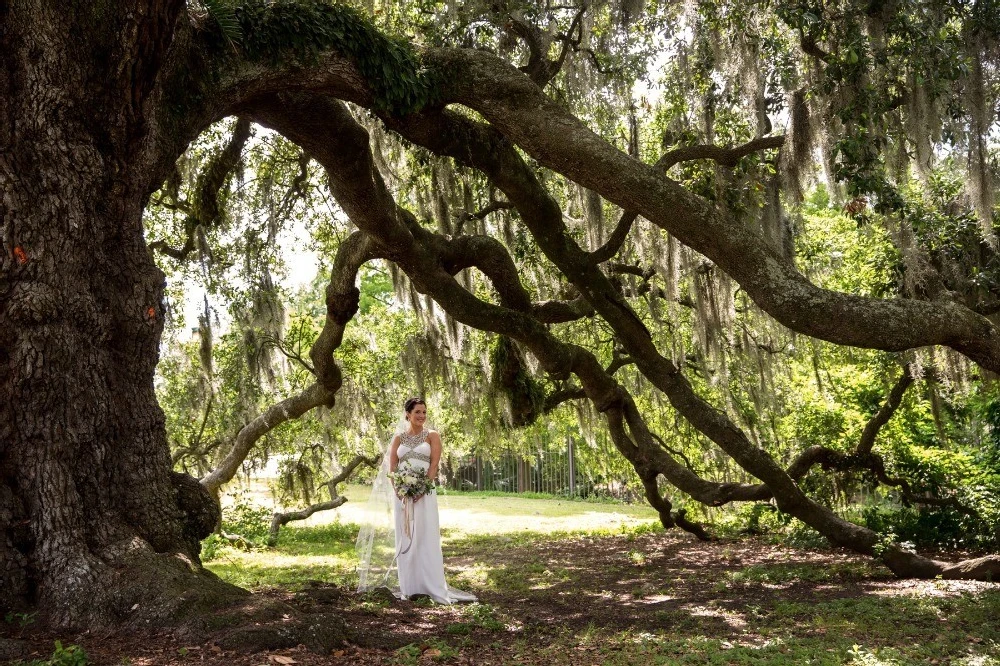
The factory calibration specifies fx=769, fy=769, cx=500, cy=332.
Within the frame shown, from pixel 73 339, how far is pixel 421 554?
3.35 metres

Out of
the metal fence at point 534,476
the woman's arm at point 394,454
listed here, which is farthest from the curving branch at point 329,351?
the metal fence at point 534,476

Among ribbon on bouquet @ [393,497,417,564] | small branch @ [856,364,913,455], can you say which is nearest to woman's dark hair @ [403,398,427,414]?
ribbon on bouquet @ [393,497,417,564]

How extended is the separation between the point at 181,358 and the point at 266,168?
4888 millimetres

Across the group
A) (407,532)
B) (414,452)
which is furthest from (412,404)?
(407,532)

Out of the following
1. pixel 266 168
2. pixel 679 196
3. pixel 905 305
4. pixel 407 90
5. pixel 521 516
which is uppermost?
pixel 266 168

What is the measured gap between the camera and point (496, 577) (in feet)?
25.3

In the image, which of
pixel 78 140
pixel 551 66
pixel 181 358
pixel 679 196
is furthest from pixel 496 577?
pixel 181 358

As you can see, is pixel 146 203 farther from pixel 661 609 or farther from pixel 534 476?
pixel 534 476

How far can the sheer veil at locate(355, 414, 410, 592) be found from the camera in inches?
258

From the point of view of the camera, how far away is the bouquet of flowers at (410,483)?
6.46 m

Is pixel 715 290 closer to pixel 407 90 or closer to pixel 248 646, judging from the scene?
pixel 407 90

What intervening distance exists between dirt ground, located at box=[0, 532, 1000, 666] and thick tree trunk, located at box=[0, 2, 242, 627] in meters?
0.33

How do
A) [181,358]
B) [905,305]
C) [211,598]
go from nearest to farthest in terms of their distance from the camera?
[211,598] < [905,305] < [181,358]

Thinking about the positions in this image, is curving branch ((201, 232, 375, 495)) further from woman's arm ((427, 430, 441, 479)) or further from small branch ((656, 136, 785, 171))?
small branch ((656, 136, 785, 171))
